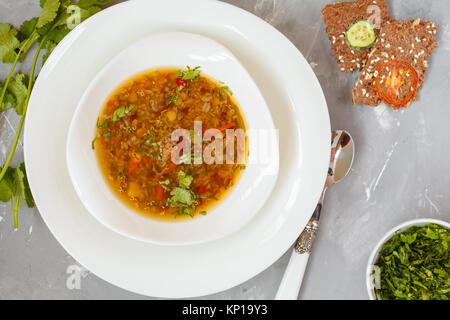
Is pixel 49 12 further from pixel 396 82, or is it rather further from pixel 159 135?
pixel 396 82

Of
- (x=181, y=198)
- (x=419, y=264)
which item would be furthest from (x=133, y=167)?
(x=419, y=264)

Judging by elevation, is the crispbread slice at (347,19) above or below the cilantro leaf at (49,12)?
below

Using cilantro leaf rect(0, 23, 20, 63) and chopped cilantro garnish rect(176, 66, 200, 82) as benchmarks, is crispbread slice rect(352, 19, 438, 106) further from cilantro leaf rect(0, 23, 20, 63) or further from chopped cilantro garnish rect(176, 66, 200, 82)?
cilantro leaf rect(0, 23, 20, 63)

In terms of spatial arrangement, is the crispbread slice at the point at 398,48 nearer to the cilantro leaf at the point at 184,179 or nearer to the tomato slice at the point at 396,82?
the tomato slice at the point at 396,82

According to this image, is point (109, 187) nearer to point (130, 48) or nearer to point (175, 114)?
point (175, 114)

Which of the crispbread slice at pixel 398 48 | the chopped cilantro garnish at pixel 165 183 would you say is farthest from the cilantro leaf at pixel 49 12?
the crispbread slice at pixel 398 48

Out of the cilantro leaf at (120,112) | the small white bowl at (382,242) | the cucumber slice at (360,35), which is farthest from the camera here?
the cucumber slice at (360,35)
